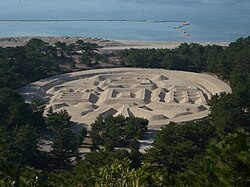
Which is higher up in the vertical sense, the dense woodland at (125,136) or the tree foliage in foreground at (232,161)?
the tree foliage in foreground at (232,161)

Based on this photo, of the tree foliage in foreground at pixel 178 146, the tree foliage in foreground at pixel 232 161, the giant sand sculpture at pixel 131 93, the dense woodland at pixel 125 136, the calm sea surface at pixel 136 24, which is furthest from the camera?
the calm sea surface at pixel 136 24

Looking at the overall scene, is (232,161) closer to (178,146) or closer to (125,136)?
(178,146)

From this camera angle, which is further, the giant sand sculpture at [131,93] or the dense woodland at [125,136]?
the giant sand sculpture at [131,93]

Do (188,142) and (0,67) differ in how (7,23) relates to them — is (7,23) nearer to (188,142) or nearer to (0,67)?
(0,67)

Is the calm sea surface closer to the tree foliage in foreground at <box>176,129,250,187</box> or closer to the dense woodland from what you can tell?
the dense woodland

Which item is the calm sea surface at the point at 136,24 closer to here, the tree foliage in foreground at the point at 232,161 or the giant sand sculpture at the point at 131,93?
the giant sand sculpture at the point at 131,93

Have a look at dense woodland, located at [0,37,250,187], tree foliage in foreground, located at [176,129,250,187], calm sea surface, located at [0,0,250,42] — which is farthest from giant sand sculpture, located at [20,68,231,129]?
calm sea surface, located at [0,0,250,42]

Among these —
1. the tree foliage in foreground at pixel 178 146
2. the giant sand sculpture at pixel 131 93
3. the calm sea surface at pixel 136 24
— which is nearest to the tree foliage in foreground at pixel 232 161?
the tree foliage in foreground at pixel 178 146
